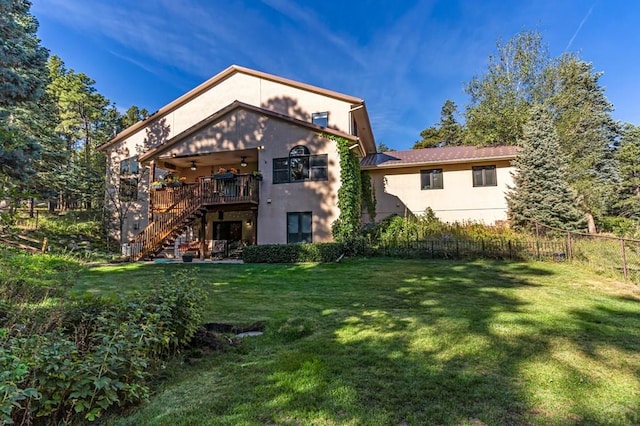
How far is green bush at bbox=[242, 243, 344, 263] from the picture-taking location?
1316cm

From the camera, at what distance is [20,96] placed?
13.7 meters

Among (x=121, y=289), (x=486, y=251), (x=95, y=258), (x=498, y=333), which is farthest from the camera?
(x=95, y=258)

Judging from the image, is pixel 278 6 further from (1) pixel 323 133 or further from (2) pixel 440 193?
(2) pixel 440 193

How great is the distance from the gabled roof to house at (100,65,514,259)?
63 mm

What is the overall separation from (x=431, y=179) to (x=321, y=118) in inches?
291

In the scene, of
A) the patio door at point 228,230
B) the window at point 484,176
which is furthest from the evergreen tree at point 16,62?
the window at point 484,176

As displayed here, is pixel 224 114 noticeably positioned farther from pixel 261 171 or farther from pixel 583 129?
pixel 583 129

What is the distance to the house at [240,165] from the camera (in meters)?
15.5

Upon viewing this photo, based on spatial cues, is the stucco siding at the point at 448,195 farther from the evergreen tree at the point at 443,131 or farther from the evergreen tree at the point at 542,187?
the evergreen tree at the point at 443,131

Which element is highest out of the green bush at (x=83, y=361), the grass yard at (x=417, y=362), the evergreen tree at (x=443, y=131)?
the evergreen tree at (x=443, y=131)

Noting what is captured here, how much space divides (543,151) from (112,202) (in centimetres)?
2528

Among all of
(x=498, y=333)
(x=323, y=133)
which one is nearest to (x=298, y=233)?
(x=323, y=133)

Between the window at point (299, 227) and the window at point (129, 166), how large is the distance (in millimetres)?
11913

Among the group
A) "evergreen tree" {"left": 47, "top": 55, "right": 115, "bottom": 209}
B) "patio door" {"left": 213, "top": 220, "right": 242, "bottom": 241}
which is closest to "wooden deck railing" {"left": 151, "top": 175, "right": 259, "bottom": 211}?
"patio door" {"left": 213, "top": 220, "right": 242, "bottom": 241}
